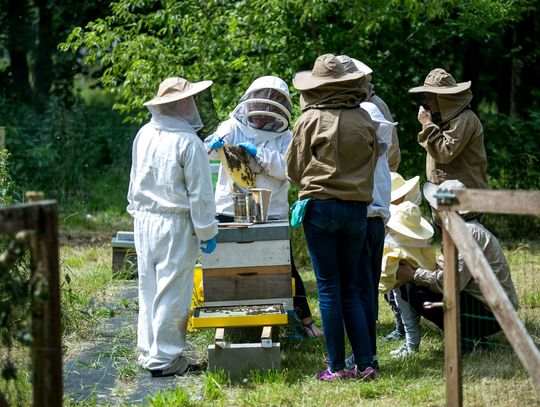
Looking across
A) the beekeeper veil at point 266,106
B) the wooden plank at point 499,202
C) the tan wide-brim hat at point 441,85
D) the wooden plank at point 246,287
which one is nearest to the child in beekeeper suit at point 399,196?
the tan wide-brim hat at point 441,85

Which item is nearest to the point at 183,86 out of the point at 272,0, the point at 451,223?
the point at 451,223

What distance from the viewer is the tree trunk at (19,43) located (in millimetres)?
15984

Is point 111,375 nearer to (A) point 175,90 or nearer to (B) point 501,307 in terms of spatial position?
(A) point 175,90

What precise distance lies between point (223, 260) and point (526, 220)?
19.3 feet

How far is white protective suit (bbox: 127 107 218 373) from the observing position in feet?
17.3

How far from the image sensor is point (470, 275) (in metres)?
5.44

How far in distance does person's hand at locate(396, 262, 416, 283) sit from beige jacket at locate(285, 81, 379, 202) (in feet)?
2.86

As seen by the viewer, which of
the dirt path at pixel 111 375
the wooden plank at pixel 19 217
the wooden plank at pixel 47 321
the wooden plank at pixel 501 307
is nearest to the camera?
the wooden plank at pixel 19 217

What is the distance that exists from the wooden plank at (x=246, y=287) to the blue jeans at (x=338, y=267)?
2.54 feet

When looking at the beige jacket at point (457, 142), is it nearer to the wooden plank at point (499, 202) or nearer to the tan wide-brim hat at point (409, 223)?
the tan wide-brim hat at point (409, 223)

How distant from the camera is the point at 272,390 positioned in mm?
4891

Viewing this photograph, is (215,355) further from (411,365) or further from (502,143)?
(502,143)

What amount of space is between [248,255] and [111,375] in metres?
1.21

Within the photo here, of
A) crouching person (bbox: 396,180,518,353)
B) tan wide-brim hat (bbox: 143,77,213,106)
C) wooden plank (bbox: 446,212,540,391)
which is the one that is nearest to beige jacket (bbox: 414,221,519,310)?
crouching person (bbox: 396,180,518,353)
